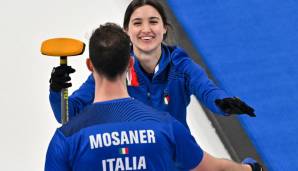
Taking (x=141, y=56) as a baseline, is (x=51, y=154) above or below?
below

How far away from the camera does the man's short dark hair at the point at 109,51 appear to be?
2.22 metres

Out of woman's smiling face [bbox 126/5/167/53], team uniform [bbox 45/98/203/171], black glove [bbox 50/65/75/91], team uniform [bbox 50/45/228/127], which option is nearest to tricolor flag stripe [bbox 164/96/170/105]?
team uniform [bbox 50/45/228/127]

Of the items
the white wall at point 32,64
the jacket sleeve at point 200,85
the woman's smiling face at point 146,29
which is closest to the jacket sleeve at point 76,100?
the woman's smiling face at point 146,29

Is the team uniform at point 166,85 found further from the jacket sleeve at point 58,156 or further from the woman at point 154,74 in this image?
the jacket sleeve at point 58,156

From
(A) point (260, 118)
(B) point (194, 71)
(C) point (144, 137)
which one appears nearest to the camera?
(C) point (144, 137)

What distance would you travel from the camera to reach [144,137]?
2.17 metres

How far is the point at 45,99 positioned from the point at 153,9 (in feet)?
4.78

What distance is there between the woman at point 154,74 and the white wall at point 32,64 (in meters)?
1.11

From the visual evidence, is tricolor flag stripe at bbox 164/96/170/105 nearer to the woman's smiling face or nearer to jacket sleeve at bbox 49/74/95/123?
the woman's smiling face

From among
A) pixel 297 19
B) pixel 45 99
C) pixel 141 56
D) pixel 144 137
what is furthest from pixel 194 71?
pixel 297 19

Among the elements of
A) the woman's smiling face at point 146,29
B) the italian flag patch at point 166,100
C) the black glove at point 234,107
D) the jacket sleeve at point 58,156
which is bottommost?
the jacket sleeve at point 58,156

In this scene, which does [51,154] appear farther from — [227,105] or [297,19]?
[297,19]

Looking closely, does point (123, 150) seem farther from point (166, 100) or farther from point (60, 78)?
point (166, 100)

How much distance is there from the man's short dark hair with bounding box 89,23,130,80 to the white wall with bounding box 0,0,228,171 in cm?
187
